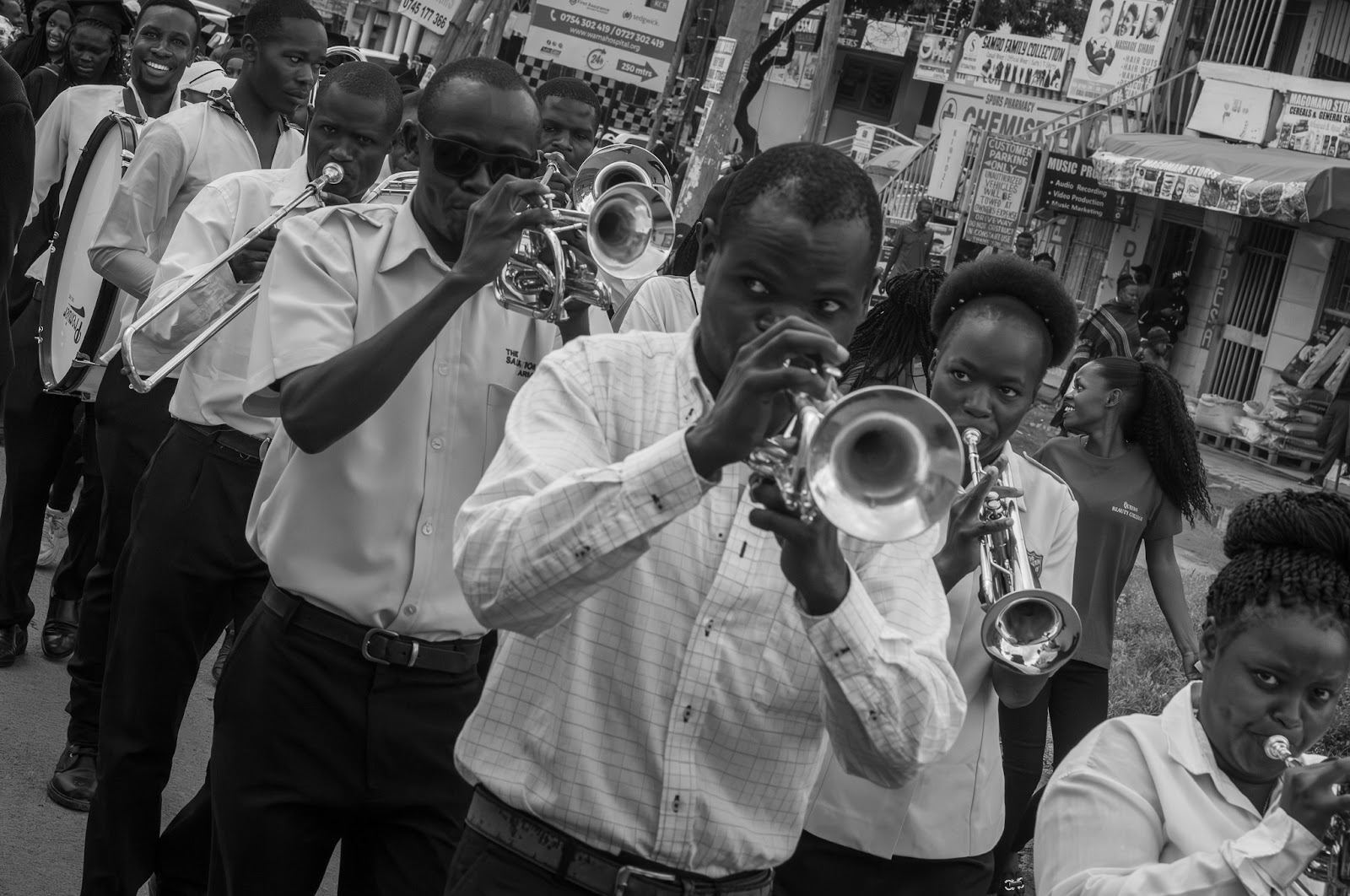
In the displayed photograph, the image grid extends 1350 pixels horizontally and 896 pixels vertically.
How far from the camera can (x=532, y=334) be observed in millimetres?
3672

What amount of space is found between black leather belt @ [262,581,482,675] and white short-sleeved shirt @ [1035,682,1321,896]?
4.14 feet

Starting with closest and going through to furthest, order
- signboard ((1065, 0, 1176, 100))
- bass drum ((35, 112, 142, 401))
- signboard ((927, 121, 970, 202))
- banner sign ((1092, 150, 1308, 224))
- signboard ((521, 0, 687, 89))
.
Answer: bass drum ((35, 112, 142, 401))
signboard ((521, 0, 687, 89))
banner sign ((1092, 150, 1308, 224))
signboard ((1065, 0, 1176, 100))
signboard ((927, 121, 970, 202))

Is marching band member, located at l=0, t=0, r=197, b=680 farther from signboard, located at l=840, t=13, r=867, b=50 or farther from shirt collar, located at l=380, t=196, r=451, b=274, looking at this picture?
signboard, located at l=840, t=13, r=867, b=50

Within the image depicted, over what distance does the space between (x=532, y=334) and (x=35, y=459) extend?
3.46 metres

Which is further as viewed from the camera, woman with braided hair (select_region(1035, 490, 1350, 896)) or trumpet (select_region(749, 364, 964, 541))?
woman with braided hair (select_region(1035, 490, 1350, 896))

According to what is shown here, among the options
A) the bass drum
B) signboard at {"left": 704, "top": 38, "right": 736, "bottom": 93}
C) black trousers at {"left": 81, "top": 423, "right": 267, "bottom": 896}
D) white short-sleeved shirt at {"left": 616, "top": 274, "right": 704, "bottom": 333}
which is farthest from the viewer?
signboard at {"left": 704, "top": 38, "right": 736, "bottom": 93}

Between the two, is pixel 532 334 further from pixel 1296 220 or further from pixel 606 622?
pixel 1296 220

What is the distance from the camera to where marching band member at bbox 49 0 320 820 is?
525 centimetres

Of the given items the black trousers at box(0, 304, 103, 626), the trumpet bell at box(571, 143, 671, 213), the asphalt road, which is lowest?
the asphalt road

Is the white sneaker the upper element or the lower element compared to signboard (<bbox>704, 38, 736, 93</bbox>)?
lower

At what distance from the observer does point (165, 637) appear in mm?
4508

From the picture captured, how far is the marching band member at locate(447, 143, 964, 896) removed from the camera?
2.32 metres

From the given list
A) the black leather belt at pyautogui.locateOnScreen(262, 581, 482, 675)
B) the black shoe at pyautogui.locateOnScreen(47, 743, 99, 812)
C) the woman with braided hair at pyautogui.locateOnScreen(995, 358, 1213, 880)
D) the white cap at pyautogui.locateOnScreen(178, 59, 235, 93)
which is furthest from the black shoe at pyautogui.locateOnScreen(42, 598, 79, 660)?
the woman with braided hair at pyautogui.locateOnScreen(995, 358, 1213, 880)

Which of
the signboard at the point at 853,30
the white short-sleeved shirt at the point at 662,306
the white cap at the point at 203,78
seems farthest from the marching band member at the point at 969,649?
the signboard at the point at 853,30
